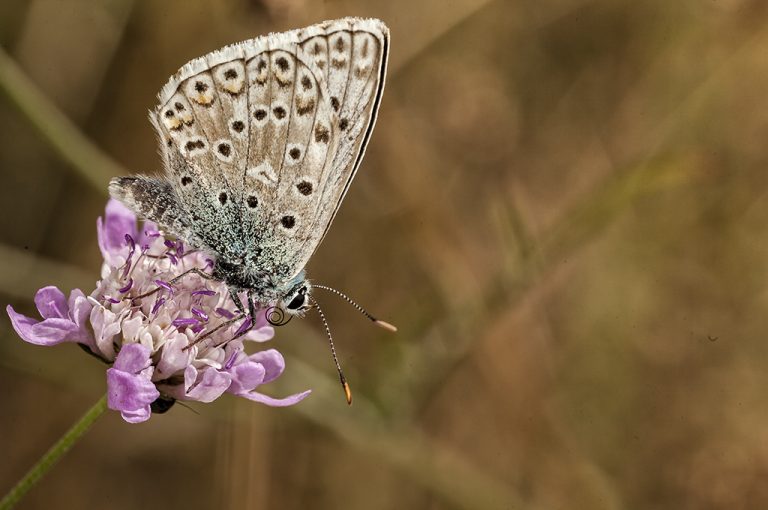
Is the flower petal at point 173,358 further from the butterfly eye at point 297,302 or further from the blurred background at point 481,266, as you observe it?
the blurred background at point 481,266

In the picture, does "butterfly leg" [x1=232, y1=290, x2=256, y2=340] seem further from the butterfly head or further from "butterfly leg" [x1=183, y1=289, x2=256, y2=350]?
the butterfly head

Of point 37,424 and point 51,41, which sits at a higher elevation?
point 51,41

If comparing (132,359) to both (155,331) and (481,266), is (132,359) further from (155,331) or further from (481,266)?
(481,266)

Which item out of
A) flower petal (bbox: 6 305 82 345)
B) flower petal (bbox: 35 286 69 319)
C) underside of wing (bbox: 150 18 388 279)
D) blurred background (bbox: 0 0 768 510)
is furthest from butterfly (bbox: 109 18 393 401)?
blurred background (bbox: 0 0 768 510)

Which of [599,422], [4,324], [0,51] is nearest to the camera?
[0,51]

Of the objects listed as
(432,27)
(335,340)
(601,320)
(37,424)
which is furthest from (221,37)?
(601,320)

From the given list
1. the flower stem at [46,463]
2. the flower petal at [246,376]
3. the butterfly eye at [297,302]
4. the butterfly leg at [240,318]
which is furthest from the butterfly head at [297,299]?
the flower stem at [46,463]

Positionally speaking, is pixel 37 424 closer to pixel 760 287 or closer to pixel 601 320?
pixel 601 320
